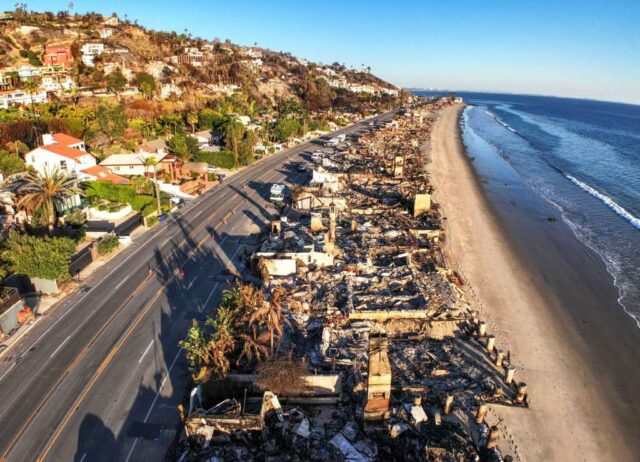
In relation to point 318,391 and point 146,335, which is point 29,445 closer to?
point 146,335

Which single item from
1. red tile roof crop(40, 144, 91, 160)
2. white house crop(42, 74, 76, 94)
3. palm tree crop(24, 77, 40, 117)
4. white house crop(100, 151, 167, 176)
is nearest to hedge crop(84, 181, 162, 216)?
red tile roof crop(40, 144, 91, 160)

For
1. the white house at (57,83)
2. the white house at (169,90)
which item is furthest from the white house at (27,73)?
the white house at (169,90)

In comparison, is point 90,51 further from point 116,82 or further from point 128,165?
point 128,165

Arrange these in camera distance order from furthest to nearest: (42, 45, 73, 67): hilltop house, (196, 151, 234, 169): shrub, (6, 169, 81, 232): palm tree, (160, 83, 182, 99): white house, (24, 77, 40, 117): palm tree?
(160, 83, 182, 99): white house, (42, 45, 73, 67): hilltop house, (24, 77, 40, 117): palm tree, (196, 151, 234, 169): shrub, (6, 169, 81, 232): palm tree

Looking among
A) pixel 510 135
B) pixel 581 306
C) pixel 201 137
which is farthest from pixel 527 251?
pixel 510 135

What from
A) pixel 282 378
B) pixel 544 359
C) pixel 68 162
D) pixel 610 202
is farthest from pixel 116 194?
pixel 610 202

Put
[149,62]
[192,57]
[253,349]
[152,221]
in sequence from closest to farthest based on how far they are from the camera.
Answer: [253,349] < [152,221] < [149,62] < [192,57]

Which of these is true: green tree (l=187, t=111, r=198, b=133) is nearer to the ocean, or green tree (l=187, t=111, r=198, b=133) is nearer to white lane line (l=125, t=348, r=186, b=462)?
the ocean

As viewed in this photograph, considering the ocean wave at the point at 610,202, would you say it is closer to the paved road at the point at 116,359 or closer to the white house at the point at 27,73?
the paved road at the point at 116,359
